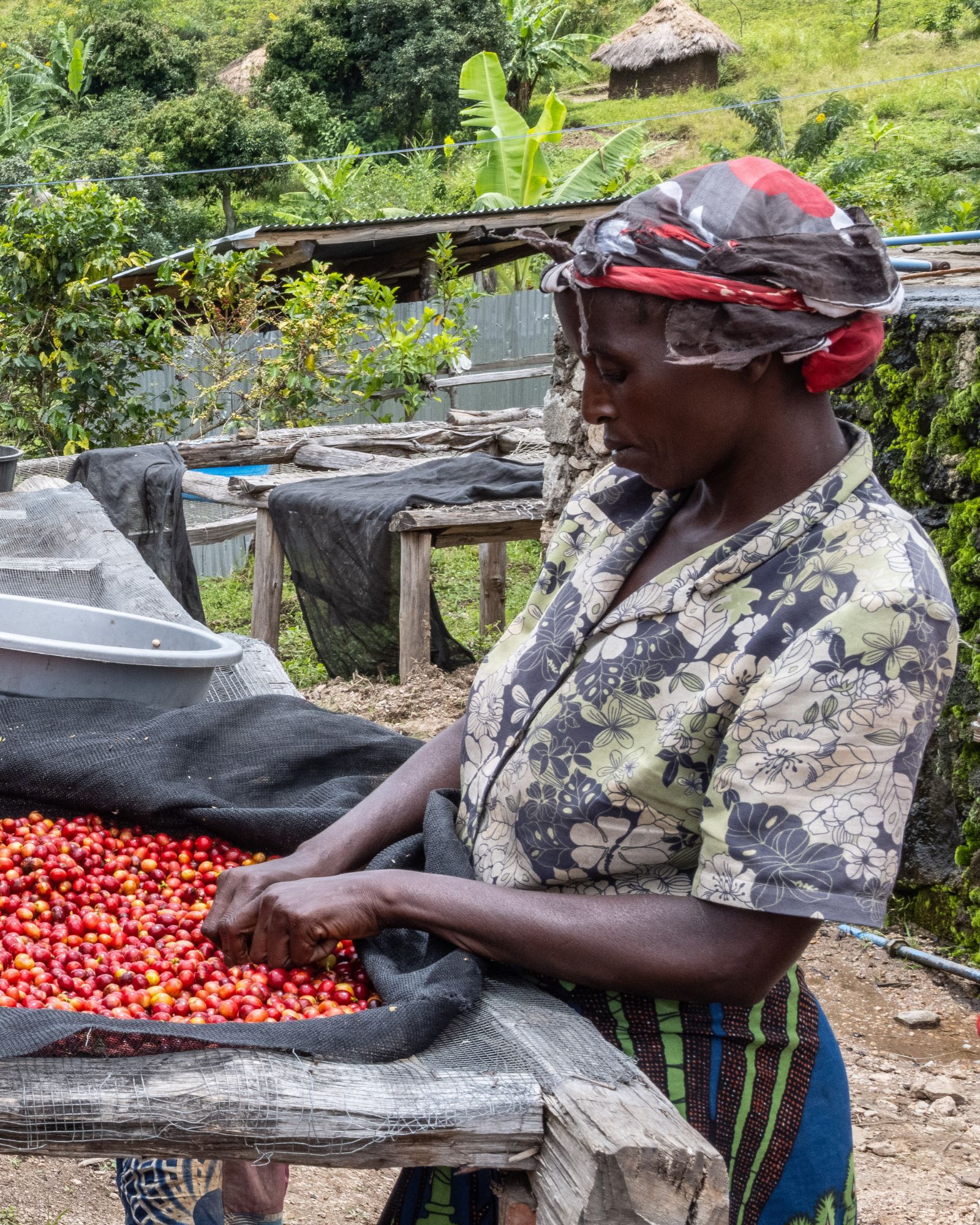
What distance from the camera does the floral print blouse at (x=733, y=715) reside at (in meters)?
1.15

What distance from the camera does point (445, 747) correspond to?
1686mm

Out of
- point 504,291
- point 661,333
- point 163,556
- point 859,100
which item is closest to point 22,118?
point 504,291

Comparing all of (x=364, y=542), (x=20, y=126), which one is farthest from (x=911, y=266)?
(x=20, y=126)

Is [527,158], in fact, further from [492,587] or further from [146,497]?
[146,497]

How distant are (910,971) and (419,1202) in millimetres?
2883

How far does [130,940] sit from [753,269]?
3.58 feet

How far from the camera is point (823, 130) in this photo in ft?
69.6

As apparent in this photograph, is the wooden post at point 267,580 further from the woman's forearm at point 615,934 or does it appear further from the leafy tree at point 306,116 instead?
the leafy tree at point 306,116

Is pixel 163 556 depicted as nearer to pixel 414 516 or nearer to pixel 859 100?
pixel 414 516

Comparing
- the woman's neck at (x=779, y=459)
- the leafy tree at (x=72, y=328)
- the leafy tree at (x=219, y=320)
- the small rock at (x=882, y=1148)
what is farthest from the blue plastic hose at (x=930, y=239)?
the leafy tree at (x=72, y=328)

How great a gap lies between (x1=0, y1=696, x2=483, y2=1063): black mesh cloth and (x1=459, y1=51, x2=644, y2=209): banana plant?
14252 mm

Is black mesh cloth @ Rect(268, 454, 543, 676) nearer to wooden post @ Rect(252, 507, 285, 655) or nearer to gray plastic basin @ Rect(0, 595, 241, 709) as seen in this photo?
wooden post @ Rect(252, 507, 285, 655)

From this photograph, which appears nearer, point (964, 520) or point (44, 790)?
point (44, 790)

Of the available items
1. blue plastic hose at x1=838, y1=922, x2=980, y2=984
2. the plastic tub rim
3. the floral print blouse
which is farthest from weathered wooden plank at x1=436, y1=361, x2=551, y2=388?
the floral print blouse
